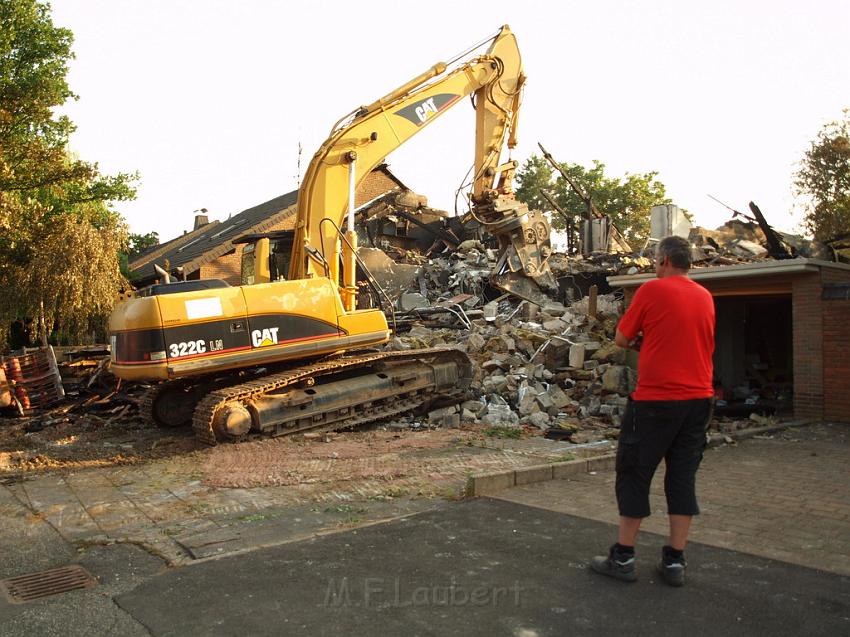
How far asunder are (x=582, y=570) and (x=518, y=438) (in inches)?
207

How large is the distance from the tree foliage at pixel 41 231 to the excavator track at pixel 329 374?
8526mm

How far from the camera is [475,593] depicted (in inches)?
140

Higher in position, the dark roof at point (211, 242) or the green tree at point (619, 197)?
the green tree at point (619, 197)

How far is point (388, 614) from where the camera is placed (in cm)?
334

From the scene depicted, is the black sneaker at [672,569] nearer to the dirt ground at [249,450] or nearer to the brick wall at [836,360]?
the dirt ground at [249,450]

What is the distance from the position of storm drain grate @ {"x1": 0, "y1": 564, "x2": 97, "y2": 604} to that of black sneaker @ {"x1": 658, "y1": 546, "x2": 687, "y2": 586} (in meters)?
3.23

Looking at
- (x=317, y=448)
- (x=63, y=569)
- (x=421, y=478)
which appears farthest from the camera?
(x=317, y=448)

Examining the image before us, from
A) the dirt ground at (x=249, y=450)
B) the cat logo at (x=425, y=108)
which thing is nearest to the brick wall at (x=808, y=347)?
the dirt ground at (x=249, y=450)

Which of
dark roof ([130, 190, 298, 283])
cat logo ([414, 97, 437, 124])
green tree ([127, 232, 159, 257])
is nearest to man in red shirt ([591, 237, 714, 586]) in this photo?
cat logo ([414, 97, 437, 124])

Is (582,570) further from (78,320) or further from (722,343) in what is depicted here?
(78,320)

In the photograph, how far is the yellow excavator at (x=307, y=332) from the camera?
854cm

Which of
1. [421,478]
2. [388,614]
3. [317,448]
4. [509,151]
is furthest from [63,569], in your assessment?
[509,151]

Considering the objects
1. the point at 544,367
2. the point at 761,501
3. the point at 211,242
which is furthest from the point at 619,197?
the point at 761,501

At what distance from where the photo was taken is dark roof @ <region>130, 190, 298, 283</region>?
74.4 feet
